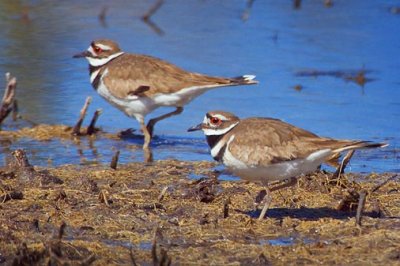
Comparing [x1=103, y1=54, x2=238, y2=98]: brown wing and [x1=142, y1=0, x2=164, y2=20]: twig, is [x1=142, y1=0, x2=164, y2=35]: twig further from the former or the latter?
[x1=103, y1=54, x2=238, y2=98]: brown wing

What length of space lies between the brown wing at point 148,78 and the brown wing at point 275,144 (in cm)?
297

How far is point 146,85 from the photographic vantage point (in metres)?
10.9

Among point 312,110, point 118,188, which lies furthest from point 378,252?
point 312,110

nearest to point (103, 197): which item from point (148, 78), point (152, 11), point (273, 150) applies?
point (273, 150)

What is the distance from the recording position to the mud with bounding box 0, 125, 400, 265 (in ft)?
22.2

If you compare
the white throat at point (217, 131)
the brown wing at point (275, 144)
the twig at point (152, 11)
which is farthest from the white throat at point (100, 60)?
the twig at point (152, 11)

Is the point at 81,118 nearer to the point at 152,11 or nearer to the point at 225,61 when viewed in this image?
the point at 225,61

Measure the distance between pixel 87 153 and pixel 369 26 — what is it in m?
6.49

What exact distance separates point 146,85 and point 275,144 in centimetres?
348

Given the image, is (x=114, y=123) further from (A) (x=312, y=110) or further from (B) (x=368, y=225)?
(B) (x=368, y=225)

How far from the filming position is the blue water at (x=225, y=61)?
1088cm

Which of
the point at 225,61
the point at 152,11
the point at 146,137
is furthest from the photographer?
the point at 152,11

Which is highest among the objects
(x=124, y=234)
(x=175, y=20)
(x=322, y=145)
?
(x=322, y=145)

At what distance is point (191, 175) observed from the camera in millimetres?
9312
